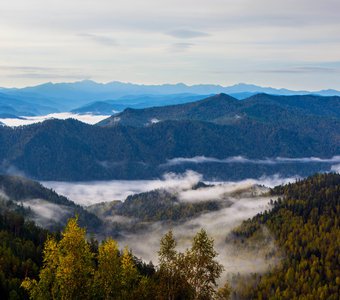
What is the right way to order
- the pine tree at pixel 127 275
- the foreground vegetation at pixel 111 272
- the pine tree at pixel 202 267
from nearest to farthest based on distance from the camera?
the foreground vegetation at pixel 111 272
the pine tree at pixel 202 267
the pine tree at pixel 127 275

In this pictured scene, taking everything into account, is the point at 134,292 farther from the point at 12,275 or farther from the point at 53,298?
the point at 12,275

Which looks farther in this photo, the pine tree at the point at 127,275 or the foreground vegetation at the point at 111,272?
the pine tree at the point at 127,275

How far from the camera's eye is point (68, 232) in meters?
52.8

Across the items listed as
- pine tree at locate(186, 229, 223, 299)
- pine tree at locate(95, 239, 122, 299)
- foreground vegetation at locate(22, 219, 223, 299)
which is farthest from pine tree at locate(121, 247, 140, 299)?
pine tree at locate(186, 229, 223, 299)

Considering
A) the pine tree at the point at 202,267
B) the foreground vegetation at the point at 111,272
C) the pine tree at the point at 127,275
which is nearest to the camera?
the foreground vegetation at the point at 111,272

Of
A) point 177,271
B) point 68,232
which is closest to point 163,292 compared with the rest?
point 177,271

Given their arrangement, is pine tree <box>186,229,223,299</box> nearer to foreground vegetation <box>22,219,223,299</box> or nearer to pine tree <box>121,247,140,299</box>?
foreground vegetation <box>22,219,223,299</box>

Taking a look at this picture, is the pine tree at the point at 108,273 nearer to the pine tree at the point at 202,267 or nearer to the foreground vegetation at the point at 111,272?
the foreground vegetation at the point at 111,272

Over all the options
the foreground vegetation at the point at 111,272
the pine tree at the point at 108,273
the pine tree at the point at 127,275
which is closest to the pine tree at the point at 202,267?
the foreground vegetation at the point at 111,272

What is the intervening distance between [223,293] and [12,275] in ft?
348

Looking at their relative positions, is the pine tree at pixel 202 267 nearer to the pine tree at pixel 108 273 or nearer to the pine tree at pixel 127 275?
the pine tree at pixel 127 275

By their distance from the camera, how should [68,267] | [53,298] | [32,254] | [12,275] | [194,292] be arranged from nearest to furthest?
[68,267], [53,298], [194,292], [12,275], [32,254]

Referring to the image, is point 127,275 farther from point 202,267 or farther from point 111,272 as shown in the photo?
point 202,267

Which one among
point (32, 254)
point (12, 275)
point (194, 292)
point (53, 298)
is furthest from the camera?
point (32, 254)
